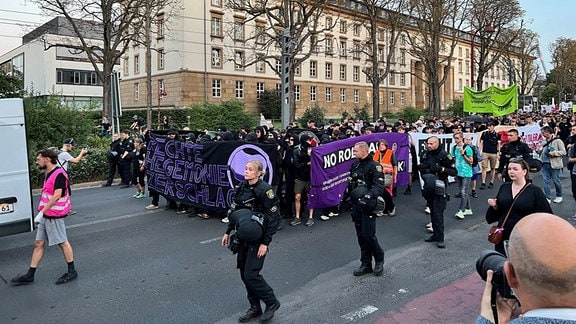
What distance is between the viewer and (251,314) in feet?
15.9

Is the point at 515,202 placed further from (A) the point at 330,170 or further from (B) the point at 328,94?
(B) the point at 328,94

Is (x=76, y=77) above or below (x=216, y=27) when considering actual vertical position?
below

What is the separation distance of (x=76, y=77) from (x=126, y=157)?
6100cm

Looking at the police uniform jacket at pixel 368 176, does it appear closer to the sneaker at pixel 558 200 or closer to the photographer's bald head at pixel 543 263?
the photographer's bald head at pixel 543 263

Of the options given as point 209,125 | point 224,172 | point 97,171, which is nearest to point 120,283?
point 224,172

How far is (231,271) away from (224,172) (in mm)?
3411

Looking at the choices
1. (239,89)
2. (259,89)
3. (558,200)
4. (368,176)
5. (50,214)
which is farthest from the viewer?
(259,89)

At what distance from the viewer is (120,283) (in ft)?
19.7

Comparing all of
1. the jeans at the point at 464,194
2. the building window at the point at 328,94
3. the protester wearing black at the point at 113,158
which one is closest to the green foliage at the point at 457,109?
the building window at the point at 328,94

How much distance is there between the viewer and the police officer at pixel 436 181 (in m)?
7.47

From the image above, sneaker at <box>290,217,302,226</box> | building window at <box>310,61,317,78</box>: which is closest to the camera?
sneaker at <box>290,217,302,226</box>

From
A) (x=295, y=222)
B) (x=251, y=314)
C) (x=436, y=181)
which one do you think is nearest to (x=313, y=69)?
(x=295, y=222)

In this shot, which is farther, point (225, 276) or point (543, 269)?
point (225, 276)

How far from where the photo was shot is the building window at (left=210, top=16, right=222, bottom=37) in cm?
5075
